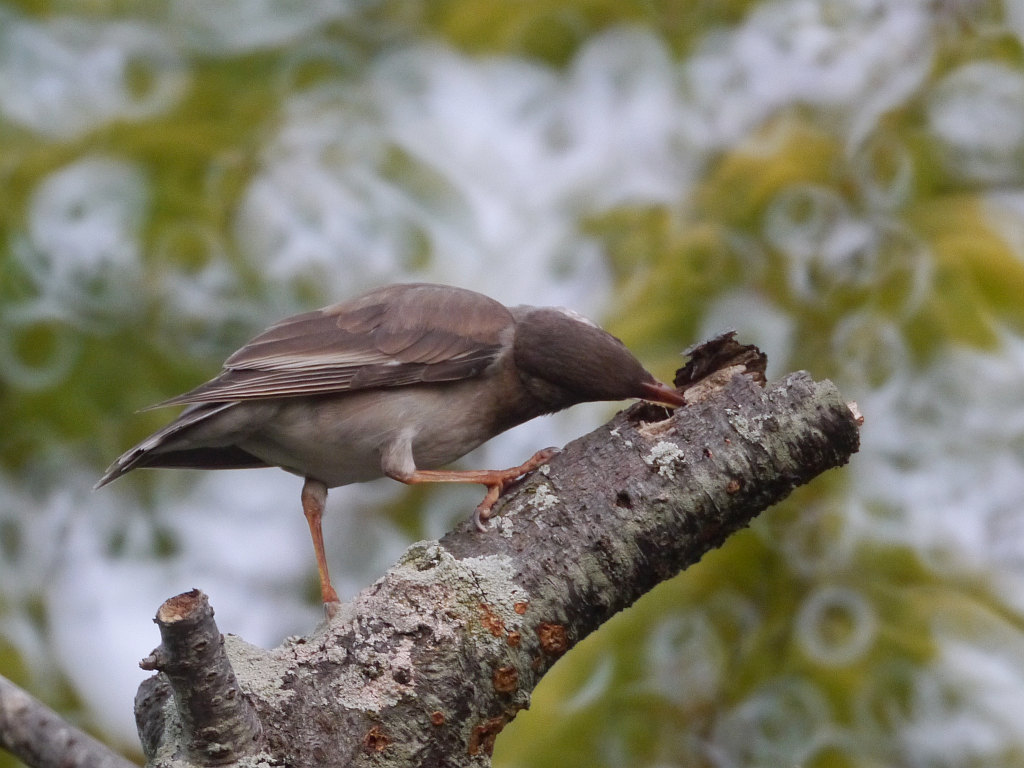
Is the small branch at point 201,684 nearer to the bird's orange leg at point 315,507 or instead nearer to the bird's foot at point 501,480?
the bird's foot at point 501,480

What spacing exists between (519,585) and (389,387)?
159 centimetres

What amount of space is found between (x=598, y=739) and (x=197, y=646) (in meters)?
1.89

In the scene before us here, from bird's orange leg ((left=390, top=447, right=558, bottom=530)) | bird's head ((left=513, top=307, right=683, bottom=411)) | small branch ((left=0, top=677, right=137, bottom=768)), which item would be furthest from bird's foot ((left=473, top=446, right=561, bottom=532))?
small branch ((left=0, top=677, right=137, bottom=768))

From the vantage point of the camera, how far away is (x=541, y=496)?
289cm

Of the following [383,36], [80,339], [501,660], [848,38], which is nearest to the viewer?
[501,660]

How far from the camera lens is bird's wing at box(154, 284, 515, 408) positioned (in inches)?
160

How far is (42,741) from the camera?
2.06 meters

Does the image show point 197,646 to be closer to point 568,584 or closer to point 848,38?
point 568,584

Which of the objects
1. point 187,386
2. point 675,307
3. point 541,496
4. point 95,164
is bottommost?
point 541,496

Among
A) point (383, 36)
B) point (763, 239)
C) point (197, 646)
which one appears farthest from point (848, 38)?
point (197, 646)

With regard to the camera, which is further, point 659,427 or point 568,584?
point 659,427

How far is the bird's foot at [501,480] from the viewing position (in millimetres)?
2930

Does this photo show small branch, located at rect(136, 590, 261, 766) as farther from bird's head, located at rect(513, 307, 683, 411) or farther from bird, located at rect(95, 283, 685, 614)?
bird's head, located at rect(513, 307, 683, 411)

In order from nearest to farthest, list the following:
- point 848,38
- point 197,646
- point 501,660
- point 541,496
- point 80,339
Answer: point 197,646 → point 501,660 → point 541,496 → point 80,339 → point 848,38
